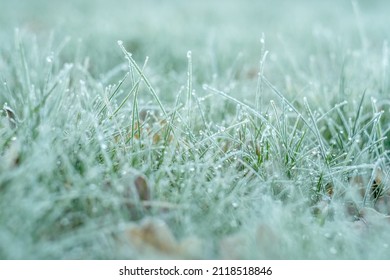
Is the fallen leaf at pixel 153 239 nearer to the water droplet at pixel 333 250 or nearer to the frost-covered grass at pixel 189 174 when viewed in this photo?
the frost-covered grass at pixel 189 174

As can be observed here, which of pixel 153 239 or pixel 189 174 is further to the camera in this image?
pixel 189 174

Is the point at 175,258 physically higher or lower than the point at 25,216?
lower

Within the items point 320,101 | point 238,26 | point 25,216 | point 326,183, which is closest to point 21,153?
point 25,216

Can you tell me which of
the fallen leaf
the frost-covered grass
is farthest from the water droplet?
the fallen leaf

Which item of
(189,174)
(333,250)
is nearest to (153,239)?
(189,174)

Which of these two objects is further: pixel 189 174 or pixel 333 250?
pixel 189 174

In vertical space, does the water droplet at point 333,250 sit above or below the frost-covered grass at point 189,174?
below

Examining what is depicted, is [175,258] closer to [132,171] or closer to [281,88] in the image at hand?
[132,171]

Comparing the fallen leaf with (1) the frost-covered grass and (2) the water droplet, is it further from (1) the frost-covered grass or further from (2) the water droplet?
(2) the water droplet

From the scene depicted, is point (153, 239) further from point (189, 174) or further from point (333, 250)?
point (333, 250)

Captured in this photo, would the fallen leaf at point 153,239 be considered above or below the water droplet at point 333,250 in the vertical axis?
above

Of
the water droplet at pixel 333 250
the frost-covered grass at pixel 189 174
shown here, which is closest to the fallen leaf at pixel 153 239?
the frost-covered grass at pixel 189 174
